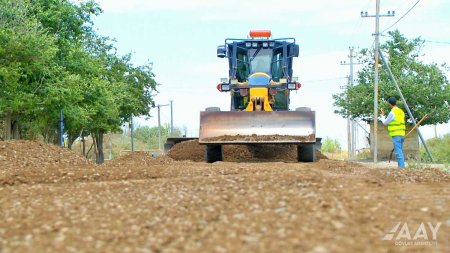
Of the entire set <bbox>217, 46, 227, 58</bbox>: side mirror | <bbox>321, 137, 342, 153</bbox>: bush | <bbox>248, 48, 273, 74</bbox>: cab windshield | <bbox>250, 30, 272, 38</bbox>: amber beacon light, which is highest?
<bbox>250, 30, 272, 38</bbox>: amber beacon light

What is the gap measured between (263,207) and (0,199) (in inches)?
137

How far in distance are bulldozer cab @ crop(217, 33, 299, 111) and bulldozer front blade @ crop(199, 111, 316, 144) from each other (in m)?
2.07

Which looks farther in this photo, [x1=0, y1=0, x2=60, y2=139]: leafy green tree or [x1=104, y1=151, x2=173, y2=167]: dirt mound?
[x1=0, y1=0, x2=60, y2=139]: leafy green tree

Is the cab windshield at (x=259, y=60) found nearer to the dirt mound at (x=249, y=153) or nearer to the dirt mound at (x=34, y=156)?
the dirt mound at (x=249, y=153)

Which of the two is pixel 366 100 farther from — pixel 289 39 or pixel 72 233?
pixel 72 233

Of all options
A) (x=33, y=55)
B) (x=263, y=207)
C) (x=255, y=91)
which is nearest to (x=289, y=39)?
(x=255, y=91)

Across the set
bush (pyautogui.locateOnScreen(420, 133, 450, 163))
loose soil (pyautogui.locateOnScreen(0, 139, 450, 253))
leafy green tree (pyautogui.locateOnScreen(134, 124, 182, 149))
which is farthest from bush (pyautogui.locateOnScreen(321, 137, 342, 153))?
loose soil (pyautogui.locateOnScreen(0, 139, 450, 253))

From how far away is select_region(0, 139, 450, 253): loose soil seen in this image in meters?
4.52

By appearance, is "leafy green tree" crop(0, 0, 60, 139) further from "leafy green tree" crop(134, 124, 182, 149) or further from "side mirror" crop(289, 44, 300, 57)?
"leafy green tree" crop(134, 124, 182, 149)

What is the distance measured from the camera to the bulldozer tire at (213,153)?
18078mm

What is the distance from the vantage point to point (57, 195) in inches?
292

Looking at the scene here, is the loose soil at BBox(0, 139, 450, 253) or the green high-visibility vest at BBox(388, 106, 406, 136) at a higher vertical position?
the green high-visibility vest at BBox(388, 106, 406, 136)

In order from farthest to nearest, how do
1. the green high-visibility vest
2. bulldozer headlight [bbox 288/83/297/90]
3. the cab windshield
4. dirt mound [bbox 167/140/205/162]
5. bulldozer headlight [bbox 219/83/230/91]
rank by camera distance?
dirt mound [bbox 167/140/205/162], the cab windshield, bulldozer headlight [bbox 219/83/230/91], bulldozer headlight [bbox 288/83/297/90], the green high-visibility vest

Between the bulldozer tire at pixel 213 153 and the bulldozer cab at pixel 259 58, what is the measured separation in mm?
1797
